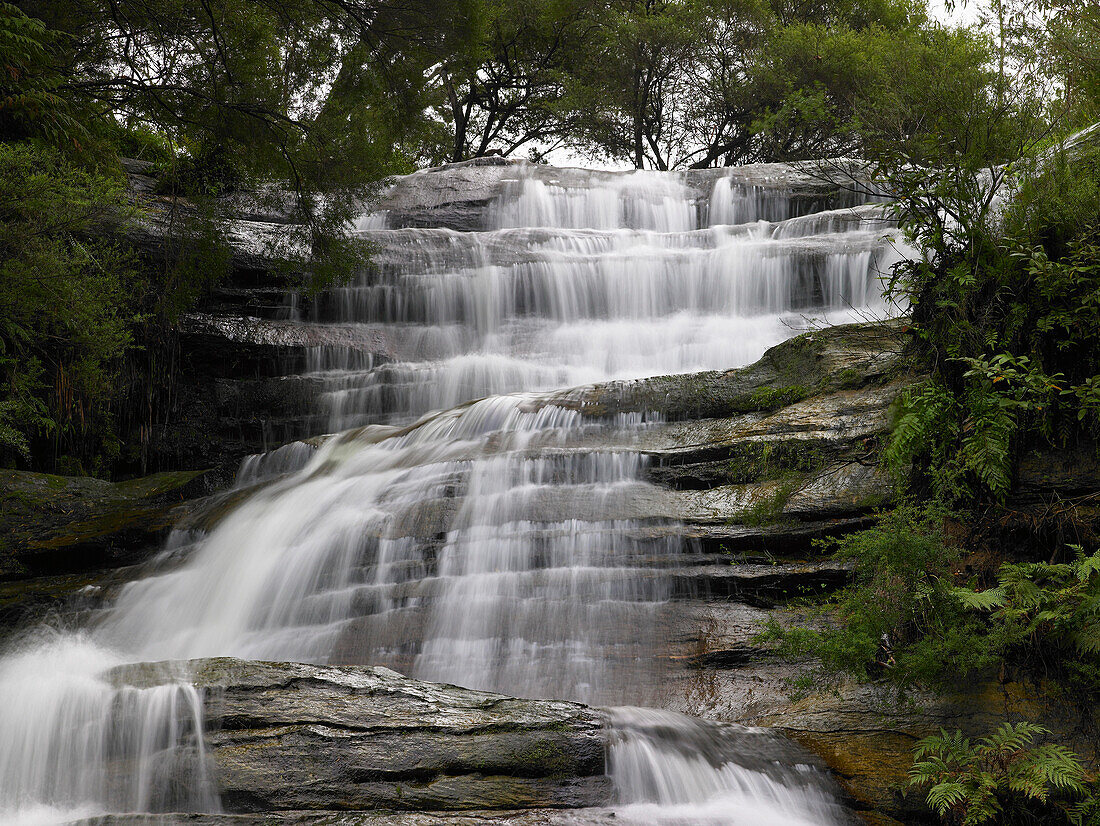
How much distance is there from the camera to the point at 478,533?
709 cm

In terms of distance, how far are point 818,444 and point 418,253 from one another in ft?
31.0

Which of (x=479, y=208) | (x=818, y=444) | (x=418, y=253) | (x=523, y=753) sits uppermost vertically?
(x=479, y=208)

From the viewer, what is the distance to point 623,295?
13.7 metres

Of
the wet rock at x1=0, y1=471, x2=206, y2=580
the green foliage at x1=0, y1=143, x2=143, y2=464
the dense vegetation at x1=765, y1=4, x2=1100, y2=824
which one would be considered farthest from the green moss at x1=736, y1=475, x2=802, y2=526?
the green foliage at x1=0, y1=143, x2=143, y2=464

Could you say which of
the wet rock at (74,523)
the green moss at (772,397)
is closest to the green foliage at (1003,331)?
the green moss at (772,397)

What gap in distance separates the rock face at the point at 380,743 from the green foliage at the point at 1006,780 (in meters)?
1.84

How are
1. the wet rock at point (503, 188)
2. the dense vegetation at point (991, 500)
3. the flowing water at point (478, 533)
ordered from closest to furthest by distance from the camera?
the dense vegetation at point (991, 500)
the flowing water at point (478, 533)
the wet rock at point (503, 188)

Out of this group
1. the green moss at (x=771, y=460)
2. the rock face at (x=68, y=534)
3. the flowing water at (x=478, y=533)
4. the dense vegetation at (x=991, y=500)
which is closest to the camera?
the dense vegetation at (x=991, y=500)

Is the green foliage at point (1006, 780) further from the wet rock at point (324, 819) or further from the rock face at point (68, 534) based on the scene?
the rock face at point (68, 534)

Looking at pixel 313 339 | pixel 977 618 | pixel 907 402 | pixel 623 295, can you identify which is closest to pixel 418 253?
pixel 313 339

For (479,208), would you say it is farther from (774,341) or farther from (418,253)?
(774,341)

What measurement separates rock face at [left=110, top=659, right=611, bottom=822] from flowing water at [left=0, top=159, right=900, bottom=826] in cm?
19

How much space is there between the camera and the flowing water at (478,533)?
15.0ft

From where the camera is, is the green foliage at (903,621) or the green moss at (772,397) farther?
the green moss at (772,397)
